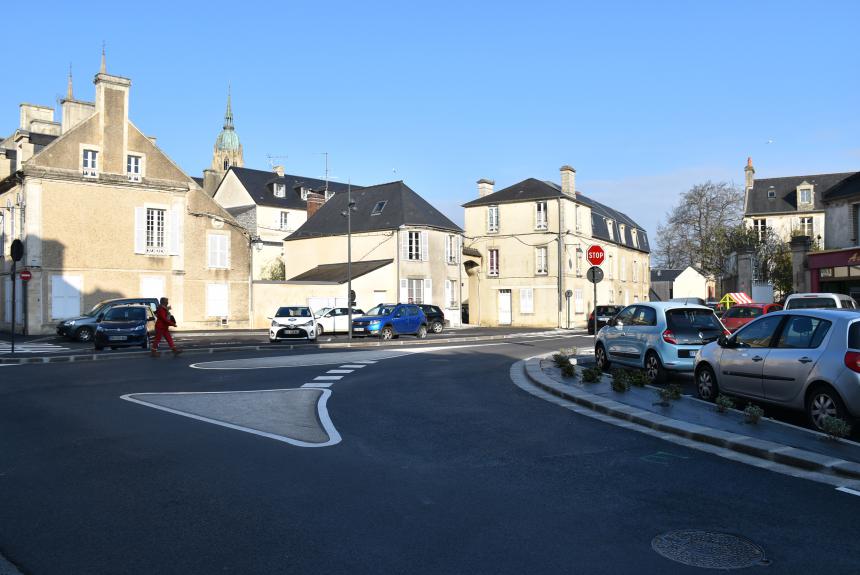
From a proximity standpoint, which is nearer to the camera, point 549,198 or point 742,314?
point 742,314

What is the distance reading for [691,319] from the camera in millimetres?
13570

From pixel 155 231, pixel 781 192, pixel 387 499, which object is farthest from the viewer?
pixel 781 192

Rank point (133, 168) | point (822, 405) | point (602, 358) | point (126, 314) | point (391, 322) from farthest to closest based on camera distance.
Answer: point (133, 168) < point (391, 322) < point (126, 314) < point (602, 358) < point (822, 405)

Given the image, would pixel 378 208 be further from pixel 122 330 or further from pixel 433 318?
pixel 122 330

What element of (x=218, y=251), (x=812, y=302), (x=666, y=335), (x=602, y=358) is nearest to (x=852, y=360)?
(x=666, y=335)

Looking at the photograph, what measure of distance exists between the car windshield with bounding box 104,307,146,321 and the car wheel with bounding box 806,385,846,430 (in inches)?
801

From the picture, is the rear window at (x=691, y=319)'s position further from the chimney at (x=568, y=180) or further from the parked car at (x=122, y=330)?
the chimney at (x=568, y=180)

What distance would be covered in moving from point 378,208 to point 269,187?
21.3m

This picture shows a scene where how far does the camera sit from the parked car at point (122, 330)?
22.1m

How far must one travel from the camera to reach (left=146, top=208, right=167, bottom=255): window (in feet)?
121

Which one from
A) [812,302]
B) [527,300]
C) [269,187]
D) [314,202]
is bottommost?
[812,302]

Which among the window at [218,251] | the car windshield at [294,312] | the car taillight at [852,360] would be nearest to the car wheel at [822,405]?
the car taillight at [852,360]

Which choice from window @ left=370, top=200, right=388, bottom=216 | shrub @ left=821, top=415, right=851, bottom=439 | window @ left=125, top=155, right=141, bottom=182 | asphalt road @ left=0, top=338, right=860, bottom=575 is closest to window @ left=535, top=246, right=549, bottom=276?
window @ left=370, top=200, right=388, bottom=216

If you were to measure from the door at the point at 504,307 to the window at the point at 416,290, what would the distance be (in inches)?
366
